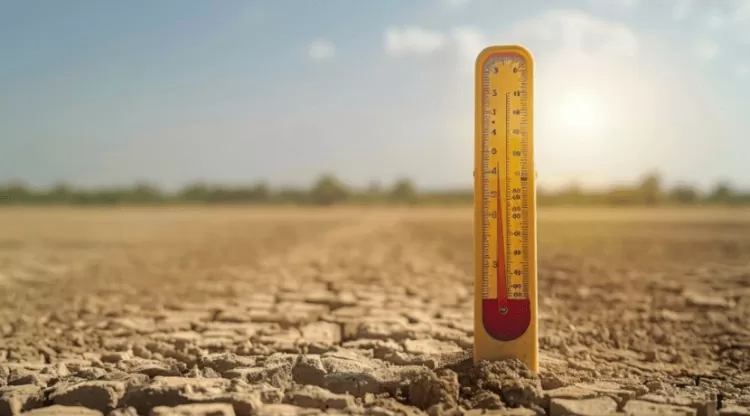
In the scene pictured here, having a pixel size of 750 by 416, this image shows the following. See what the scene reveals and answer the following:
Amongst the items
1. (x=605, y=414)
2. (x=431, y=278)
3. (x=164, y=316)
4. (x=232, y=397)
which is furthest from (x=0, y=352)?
(x=431, y=278)

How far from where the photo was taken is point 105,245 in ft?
40.8

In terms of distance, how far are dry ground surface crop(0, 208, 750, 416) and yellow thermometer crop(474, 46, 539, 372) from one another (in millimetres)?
236

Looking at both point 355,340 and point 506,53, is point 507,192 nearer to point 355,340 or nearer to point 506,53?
point 506,53

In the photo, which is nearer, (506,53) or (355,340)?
(506,53)

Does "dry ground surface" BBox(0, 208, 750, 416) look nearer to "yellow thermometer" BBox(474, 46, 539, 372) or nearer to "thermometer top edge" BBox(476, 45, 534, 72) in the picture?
"yellow thermometer" BBox(474, 46, 539, 372)

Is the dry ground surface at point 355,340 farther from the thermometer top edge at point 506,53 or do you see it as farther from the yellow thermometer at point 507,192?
the thermometer top edge at point 506,53

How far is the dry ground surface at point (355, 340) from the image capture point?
2.51 metres

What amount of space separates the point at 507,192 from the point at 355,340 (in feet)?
4.80

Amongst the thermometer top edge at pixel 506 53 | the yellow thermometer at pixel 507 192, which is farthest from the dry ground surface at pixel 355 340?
the thermometer top edge at pixel 506 53

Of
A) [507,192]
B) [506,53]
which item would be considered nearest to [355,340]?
[507,192]

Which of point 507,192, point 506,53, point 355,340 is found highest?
point 506,53

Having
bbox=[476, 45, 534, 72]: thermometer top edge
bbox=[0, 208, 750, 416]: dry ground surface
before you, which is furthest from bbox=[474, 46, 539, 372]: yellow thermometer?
bbox=[0, 208, 750, 416]: dry ground surface

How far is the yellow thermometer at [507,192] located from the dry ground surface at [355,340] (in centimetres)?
24

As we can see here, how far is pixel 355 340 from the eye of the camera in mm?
3701
